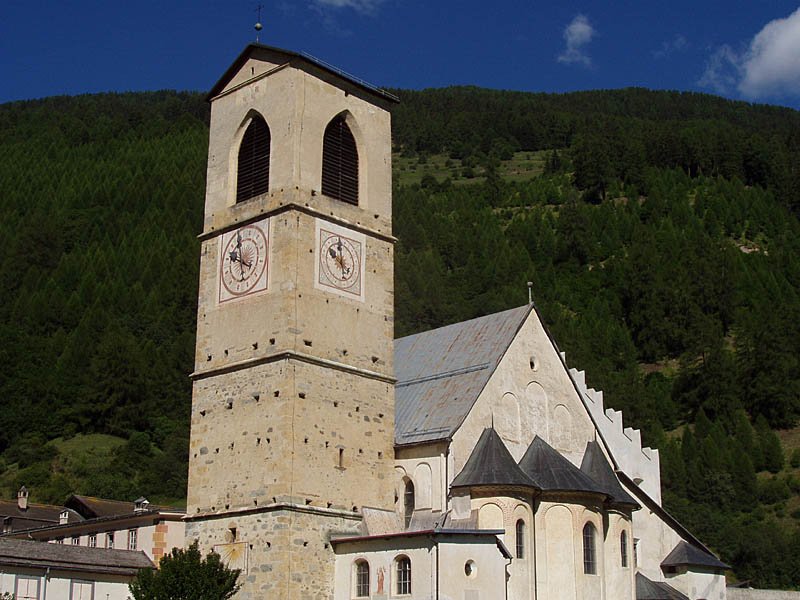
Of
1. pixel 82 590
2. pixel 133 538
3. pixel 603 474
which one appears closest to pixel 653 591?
pixel 603 474

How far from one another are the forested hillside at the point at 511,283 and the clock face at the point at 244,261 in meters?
42.0

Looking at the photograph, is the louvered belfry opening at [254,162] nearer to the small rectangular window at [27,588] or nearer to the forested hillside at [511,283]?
the small rectangular window at [27,588]

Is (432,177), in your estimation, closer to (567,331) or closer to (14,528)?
(567,331)

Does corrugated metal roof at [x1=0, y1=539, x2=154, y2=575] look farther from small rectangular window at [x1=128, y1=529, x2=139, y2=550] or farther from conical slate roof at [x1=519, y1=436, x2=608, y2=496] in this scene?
conical slate roof at [x1=519, y1=436, x2=608, y2=496]

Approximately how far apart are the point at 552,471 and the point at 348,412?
6498 mm

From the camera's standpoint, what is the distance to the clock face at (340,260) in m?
33.1

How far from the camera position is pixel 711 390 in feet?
308

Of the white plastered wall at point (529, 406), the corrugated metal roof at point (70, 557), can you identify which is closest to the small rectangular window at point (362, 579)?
the white plastered wall at point (529, 406)

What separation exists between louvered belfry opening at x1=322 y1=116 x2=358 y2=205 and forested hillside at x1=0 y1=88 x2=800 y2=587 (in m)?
44.0

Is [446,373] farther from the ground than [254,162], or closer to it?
closer to it

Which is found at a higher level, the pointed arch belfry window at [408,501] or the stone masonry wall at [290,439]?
the stone masonry wall at [290,439]

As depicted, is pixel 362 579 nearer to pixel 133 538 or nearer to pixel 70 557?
pixel 70 557

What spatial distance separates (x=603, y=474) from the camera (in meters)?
35.6

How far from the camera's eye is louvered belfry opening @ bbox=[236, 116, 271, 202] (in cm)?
3428
